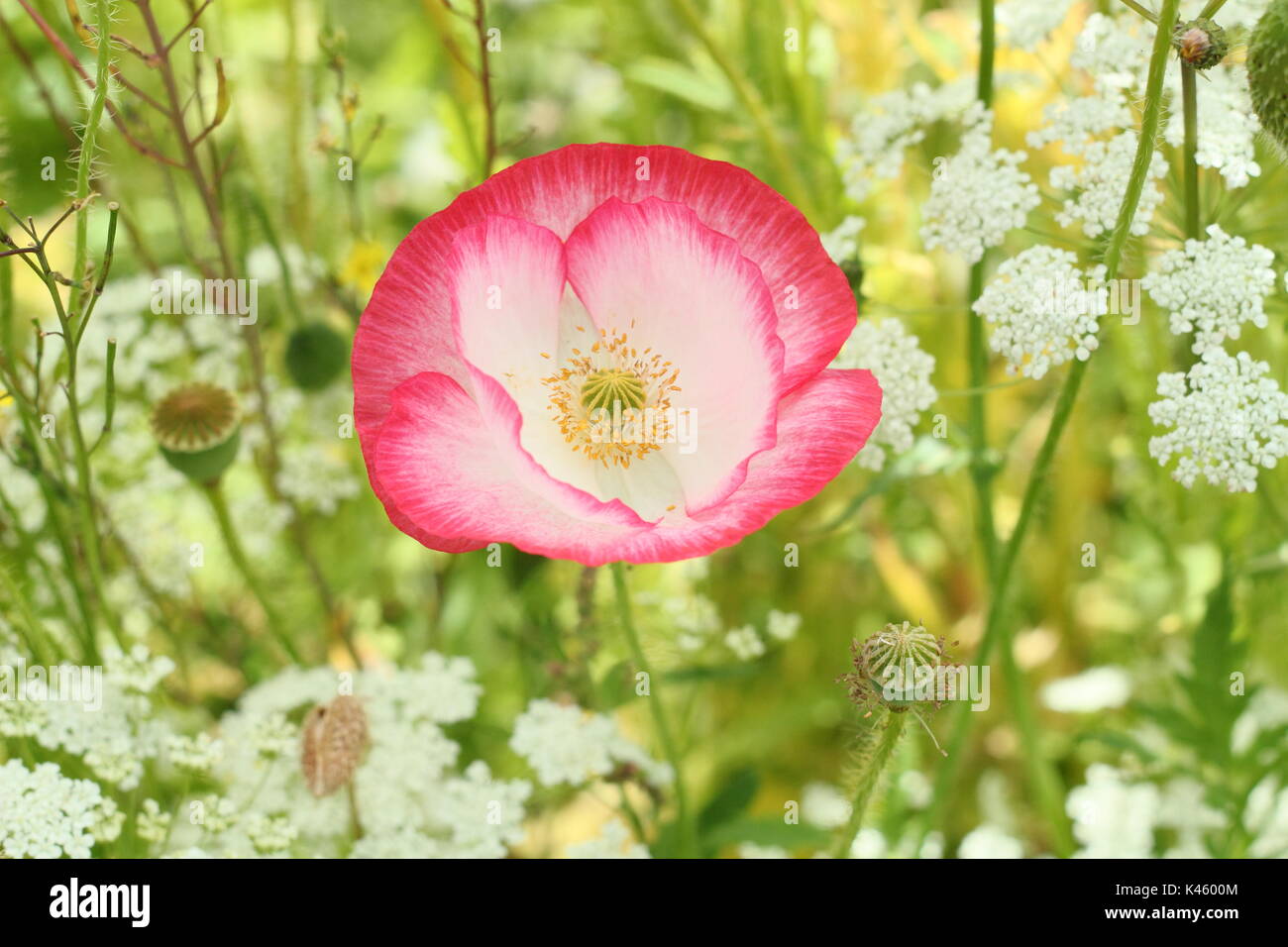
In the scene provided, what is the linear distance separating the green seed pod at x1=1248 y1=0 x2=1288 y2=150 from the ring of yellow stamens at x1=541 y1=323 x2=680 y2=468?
314 millimetres

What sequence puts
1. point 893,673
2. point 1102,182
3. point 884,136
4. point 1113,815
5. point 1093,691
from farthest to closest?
point 1093,691 → point 1113,815 → point 884,136 → point 1102,182 → point 893,673

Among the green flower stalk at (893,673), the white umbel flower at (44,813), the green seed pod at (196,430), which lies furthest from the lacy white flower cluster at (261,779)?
the green flower stalk at (893,673)

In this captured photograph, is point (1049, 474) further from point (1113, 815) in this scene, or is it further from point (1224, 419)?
point (1113, 815)

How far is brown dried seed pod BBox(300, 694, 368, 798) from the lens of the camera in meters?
0.66

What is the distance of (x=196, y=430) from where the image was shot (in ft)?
2.26

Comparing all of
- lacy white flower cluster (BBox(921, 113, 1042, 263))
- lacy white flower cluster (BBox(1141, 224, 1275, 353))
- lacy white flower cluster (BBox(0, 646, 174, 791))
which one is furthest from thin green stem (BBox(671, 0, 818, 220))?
lacy white flower cluster (BBox(0, 646, 174, 791))

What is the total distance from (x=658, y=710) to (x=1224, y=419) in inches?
13.3

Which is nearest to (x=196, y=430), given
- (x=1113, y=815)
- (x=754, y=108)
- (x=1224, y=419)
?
(x=754, y=108)

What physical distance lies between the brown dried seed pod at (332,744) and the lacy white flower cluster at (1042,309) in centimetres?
41

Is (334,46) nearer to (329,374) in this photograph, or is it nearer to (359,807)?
(329,374)

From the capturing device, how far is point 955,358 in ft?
3.43

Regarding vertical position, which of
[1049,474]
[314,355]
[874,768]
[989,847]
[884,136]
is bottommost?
[989,847]
